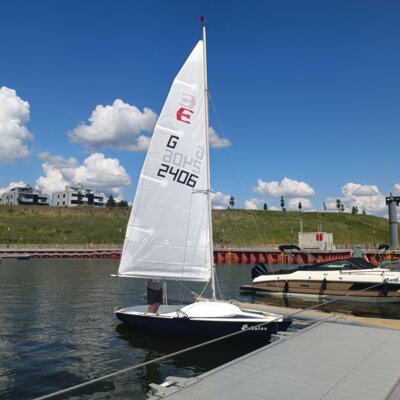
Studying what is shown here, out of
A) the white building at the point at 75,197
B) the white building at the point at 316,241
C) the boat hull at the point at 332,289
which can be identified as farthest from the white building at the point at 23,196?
the boat hull at the point at 332,289

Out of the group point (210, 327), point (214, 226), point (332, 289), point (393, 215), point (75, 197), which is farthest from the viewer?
point (75, 197)

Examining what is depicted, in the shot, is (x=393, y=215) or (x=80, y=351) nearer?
(x=80, y=351)

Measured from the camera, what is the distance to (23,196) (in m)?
181

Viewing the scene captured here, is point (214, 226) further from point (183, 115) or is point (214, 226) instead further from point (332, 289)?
point (183, 115)

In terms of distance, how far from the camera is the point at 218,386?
8922 millimetres

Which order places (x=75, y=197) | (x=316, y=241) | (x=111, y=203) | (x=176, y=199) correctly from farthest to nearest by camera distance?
(x=75, y=197)
(x=111, y=203)
(x=316, y=241)
(x=176, y=199)

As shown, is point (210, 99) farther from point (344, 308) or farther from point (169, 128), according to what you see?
point (344, 308)

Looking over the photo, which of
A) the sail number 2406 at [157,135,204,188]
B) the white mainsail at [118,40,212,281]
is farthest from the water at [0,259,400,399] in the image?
the sail number 2406 at [157,135,204,188]

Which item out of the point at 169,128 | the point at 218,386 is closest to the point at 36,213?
the point at 169,128

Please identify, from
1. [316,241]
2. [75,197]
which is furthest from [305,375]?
[75,197]

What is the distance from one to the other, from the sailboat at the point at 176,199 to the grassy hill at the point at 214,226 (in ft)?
296

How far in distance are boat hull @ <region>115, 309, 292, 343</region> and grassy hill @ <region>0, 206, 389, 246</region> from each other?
91229mm

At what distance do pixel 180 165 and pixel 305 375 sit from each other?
10181mm

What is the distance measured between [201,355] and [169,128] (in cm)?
932
